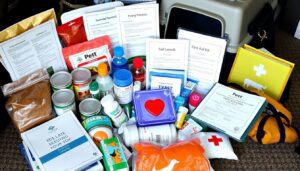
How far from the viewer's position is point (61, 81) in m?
1.20

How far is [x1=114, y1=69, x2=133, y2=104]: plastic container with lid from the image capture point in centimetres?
117

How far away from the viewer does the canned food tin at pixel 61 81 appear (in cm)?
118

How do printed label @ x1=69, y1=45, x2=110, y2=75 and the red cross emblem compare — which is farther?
printed label @ x1=69, y1=45, x2=110, y2=75

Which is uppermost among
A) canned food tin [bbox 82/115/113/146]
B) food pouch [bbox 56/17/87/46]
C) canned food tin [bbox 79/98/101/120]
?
food pouch [bbox 56/17/87/46]

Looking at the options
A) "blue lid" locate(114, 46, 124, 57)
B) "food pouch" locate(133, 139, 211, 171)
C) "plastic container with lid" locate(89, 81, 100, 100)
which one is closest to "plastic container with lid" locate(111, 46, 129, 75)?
"blue lid" locate(114, 46, 124, 57)

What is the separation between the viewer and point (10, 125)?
1.28m

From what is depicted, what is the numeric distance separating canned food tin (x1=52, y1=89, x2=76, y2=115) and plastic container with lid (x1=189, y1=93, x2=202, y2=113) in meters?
0.42

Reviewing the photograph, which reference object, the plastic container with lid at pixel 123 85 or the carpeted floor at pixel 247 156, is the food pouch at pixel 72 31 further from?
the carpeted floor at pixel 247 156

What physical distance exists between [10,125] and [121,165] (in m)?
0.52

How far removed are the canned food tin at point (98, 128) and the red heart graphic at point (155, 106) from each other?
0.15 metres

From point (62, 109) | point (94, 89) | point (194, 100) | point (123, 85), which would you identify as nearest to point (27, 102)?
point (62, 109)

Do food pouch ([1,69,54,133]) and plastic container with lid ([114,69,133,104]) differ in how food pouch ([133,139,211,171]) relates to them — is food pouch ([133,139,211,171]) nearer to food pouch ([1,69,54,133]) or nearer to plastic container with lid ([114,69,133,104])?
plastic container with lid ([114,69,133,104])

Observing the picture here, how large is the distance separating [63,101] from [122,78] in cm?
21

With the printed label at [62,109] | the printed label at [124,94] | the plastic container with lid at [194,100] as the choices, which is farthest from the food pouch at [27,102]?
the plastic container with lid at [194,100]
